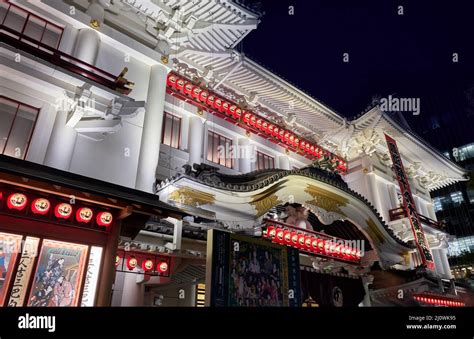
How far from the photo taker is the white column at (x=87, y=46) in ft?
35.0

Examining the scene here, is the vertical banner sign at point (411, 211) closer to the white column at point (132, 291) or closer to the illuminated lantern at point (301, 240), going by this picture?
the illuminated lantern at point (301, 240)

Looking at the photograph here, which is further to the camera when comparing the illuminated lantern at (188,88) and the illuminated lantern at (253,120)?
the illuminated lantern at (253,120)

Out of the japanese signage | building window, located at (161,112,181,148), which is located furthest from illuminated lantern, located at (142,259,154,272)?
building window, located at (161,112,181,148)

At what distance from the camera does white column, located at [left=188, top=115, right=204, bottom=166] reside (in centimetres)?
1346

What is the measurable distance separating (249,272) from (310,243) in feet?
21.0

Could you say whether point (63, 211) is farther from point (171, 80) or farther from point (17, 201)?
point (171, 80)

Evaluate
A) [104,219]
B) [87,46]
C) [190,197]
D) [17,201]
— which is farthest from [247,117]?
[17,201]

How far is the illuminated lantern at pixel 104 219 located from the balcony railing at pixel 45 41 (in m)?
4.06

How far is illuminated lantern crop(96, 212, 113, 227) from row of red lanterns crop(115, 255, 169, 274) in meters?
1.41

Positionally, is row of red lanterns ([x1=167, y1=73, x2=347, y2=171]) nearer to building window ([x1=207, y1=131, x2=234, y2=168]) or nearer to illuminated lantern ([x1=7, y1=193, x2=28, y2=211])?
building window ([x1=207, y1=131, x2=234, y2=168])

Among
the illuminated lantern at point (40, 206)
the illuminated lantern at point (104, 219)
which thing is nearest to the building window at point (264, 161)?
the illuminated lantern at point (104, 219)

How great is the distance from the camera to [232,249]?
24.9 ft

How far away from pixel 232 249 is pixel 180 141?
7225 mm

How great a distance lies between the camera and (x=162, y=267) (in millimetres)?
9750
